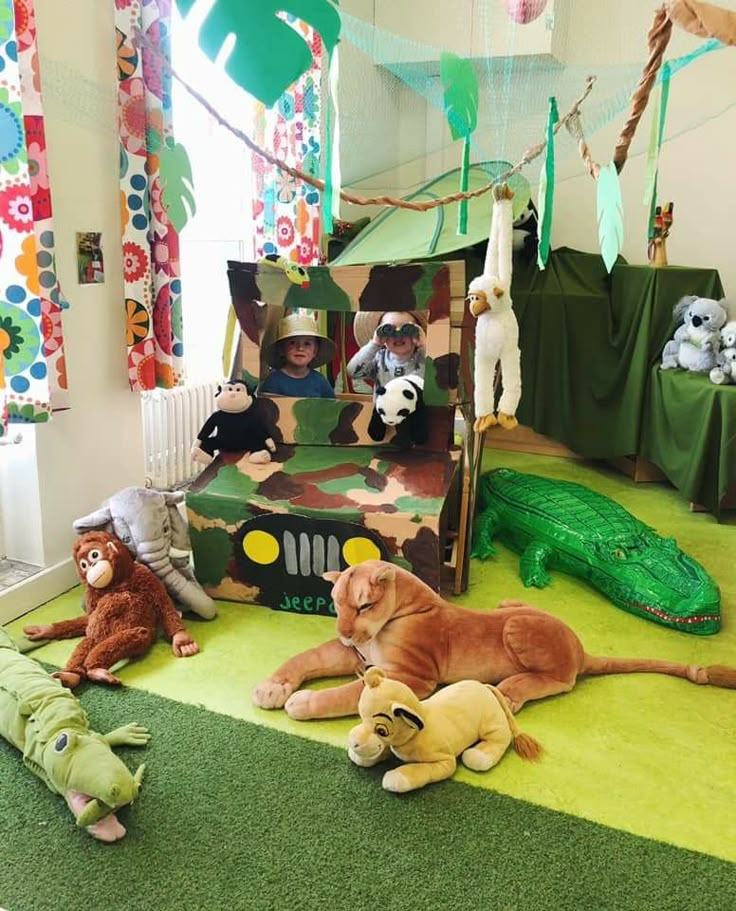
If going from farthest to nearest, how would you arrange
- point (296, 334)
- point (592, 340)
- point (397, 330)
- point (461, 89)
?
point (592, 340) → point (397, 330) → point (296, 334) → point (461, 89)

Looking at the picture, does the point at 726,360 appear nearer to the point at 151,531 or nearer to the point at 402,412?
the point at 402,412

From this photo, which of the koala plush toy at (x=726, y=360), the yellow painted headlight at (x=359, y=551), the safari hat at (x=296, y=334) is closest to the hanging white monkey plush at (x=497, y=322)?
the yellow painted headlight at (x=359, y=551)

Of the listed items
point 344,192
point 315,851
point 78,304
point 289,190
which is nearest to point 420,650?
point 315,851

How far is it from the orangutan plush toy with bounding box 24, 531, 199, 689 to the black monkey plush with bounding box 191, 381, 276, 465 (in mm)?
407

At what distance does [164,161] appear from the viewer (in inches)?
51.9

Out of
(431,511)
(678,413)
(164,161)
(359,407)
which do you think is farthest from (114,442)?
(678,413)

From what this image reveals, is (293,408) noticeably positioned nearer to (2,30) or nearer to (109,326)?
(109,326)

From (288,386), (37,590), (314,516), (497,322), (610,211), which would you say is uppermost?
(610,211)

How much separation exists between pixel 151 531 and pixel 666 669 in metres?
1.30

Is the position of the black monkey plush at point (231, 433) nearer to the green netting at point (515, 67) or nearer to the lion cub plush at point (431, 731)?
the green netting at point (515, 67)

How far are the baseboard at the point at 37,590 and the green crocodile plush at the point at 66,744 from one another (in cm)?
38

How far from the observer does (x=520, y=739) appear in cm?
155

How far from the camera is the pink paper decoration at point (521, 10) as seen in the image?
5.79ft

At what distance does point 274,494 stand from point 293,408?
32cm
